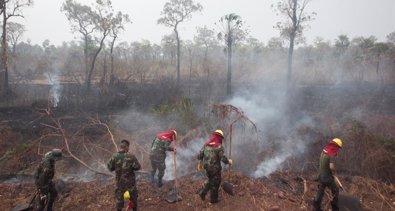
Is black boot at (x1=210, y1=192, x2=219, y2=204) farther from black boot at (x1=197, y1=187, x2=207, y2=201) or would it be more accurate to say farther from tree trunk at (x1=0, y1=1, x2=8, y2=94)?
tree trunk at (x1=0, y1=1, x2=8, y2=94)

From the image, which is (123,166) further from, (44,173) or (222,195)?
(222,195)

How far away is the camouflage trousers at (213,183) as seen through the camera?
6625 millimetres

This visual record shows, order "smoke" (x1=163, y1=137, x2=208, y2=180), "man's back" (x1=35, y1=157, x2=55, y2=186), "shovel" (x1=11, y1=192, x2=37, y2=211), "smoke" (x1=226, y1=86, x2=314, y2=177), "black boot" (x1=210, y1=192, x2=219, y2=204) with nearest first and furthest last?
"man's back" (x1=35, y1=157, x2=55, y2=186), "shovel" (x1=11, y1=192, x2=37, y2=211), "black boot" (x1=210, y1=192, x2=219, y2=204), "smoke" (x1=163, y1=137, x2=208, y2=180), "smoke" (x1=226, y1=86, x2=314, y2=177)

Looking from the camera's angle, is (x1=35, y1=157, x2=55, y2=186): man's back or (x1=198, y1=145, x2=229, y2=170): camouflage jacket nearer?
(x1=35, y1=157, x2=55, y2=186): man's back

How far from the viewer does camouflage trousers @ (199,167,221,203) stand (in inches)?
261

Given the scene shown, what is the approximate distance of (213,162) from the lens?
6645 mm

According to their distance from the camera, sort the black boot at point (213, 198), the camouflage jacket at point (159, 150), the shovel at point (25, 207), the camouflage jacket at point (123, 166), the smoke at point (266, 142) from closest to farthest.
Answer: the camouflage jacket at point (123, 166) < the shovel at point (25, 207) < the black boot at point (213, 198) < the camouflage jacket at point (159, 150) < the smoke at point (266, 142)

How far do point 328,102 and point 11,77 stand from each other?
28907 mm

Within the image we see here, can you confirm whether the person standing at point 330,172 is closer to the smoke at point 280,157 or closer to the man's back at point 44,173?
the smoke at point 280,157

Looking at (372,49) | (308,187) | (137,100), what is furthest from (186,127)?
(372,49)

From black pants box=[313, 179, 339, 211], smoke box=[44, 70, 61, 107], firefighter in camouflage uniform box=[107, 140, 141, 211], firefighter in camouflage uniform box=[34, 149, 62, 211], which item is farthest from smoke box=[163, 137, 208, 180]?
smoke box=[44, 70, 61, 107]

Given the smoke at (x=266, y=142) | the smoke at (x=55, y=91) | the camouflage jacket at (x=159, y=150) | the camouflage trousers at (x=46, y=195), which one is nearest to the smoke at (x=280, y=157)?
the smoke at (x=266, y=142)

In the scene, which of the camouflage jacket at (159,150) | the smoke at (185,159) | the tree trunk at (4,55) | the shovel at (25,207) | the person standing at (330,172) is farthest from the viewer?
the tree trunk at (4,55)

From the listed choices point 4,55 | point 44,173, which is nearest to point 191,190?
point 44,173
